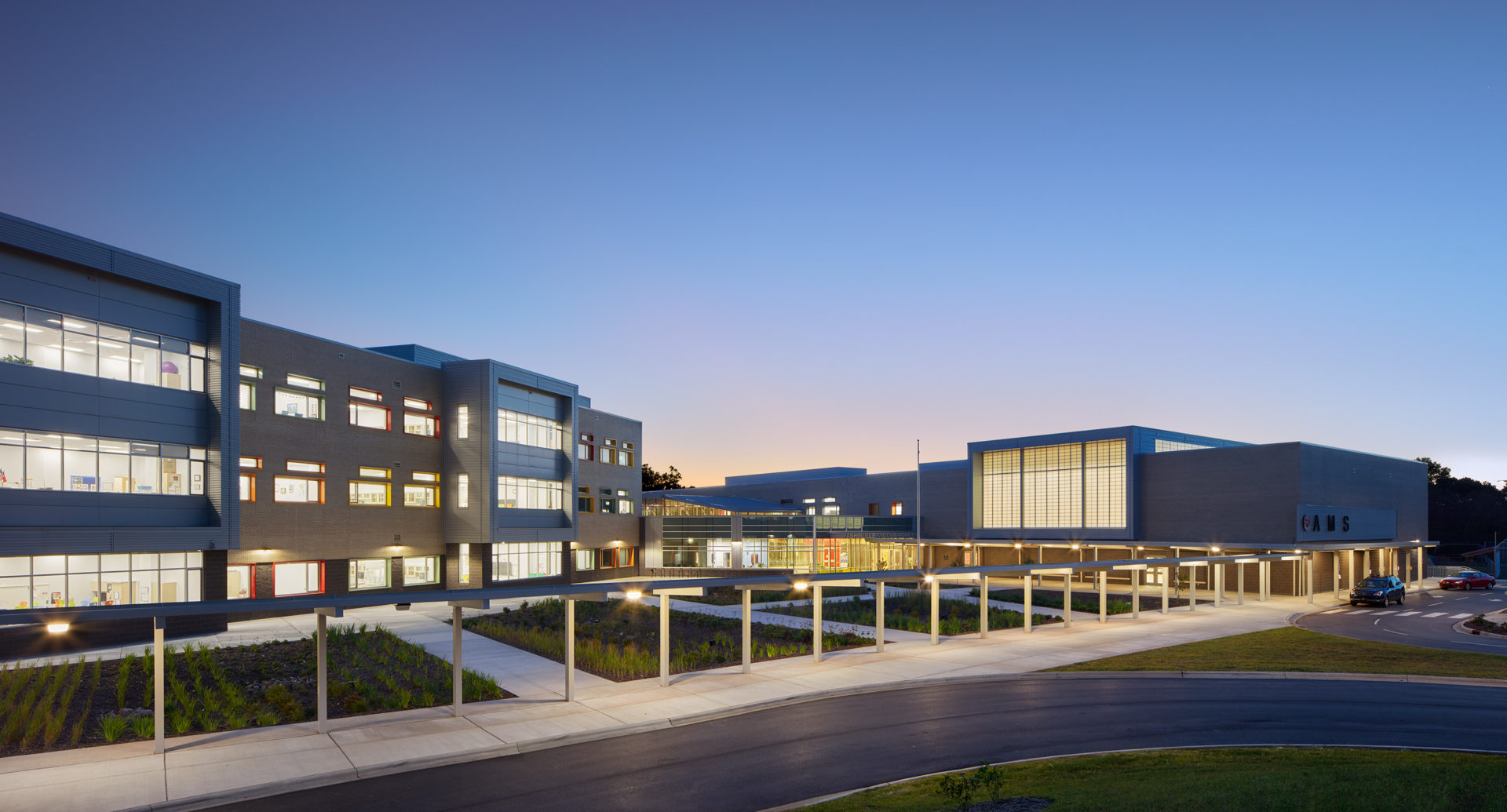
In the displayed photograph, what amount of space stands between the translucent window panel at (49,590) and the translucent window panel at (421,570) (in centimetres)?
1791

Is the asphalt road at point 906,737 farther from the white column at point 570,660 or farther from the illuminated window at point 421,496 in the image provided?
the illuminated window at point 421,496

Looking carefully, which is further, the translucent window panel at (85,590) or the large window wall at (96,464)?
the translucent window panel at (85,590)

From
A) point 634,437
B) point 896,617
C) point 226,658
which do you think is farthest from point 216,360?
point 634,437

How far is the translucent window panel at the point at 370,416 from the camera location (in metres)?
46.6

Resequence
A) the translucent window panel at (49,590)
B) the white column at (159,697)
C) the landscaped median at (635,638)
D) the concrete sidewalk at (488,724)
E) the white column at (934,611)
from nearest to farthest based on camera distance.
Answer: the concrete sidewalk at (488,724)
the white column at (159,697)
the landscaped median at (635,638)
the white column at (934,611)
the translucent window panel at (49,590)

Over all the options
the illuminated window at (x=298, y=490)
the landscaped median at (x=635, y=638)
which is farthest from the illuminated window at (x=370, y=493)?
the landscaped median at (x=635, y=638)

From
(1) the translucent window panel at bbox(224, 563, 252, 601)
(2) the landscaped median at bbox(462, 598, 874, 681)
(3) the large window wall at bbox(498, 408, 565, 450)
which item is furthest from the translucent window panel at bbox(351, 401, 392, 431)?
(2) the landscaped median at bbox(462, 598, 874, 681)

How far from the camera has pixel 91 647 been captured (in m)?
31.8

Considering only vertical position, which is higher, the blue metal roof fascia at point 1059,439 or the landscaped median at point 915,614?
the blue metal roof fascia at point 1059,439

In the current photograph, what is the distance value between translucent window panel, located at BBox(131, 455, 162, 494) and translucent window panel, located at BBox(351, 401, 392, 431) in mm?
12090

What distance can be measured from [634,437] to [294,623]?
119 feet

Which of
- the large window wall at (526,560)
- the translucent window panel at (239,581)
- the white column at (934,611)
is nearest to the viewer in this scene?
the white column at (934,611)

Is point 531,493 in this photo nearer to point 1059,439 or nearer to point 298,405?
point 298,405

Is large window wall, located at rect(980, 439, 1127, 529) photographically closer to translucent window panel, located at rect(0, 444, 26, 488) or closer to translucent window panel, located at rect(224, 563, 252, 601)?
translucent window panel, located at rect(224, 563, 252, 601)
